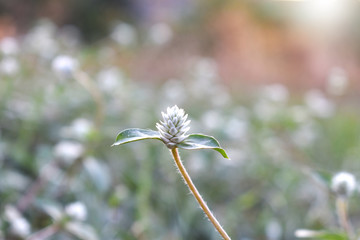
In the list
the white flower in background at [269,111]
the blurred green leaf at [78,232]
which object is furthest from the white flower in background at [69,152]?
the white flower in background at [269,111]

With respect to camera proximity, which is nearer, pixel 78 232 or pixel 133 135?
pixel 133 135

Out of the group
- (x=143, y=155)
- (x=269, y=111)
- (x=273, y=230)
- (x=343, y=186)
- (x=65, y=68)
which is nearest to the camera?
(x=343, y=186)

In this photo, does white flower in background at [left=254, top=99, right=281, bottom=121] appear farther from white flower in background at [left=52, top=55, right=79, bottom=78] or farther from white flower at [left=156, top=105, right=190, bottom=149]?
white flower at [left=156, top=105, right=190, bottom=149]

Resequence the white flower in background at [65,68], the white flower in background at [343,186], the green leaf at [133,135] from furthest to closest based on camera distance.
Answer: the white flower in background at [65,68] → the white flower in background at [343,186] → the green leaf at [133,135]

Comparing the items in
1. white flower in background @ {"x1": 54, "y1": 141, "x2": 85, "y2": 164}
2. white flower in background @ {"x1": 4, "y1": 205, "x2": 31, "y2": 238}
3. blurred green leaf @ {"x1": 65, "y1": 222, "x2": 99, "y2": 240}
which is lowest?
blurred green leaf @ {"x1": 65, "y1": 222, "x2": 99, "y2": 240}

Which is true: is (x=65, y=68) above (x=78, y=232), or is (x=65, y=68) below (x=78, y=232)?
above

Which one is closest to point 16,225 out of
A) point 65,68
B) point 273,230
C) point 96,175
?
point 96,175

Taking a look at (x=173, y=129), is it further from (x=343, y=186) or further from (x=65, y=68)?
(x=65, y=68)

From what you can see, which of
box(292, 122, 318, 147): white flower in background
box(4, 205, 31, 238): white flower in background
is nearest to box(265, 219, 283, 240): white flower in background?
box(4, 205, 31, 238): white flower in background

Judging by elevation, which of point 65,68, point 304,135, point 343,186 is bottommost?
point 343,186

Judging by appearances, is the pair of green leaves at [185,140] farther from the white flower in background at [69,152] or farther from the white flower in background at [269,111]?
the white flower in background at [269,111]
